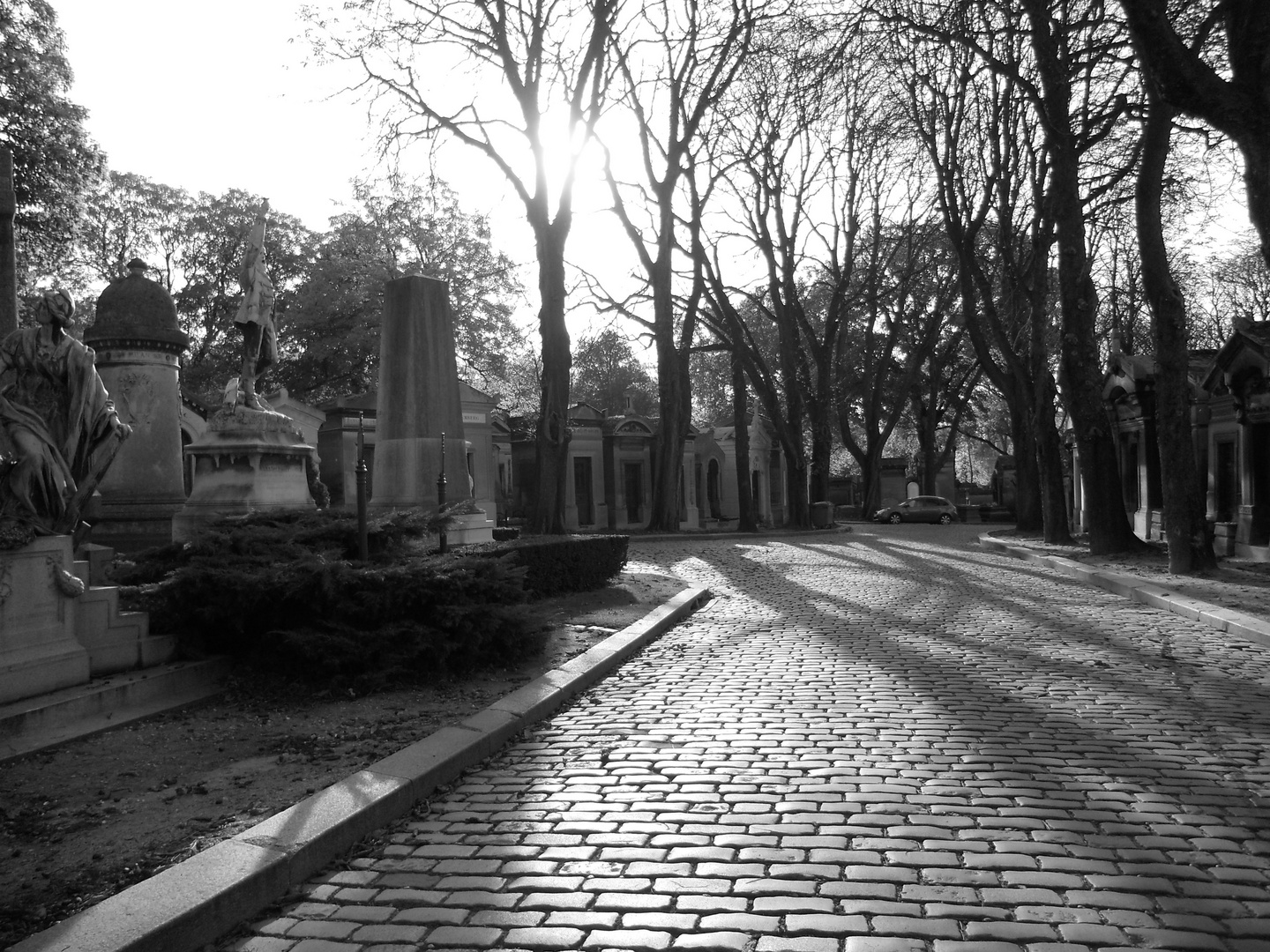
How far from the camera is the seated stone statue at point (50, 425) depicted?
6020mm

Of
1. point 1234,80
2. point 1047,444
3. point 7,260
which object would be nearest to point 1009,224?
point 1047,444

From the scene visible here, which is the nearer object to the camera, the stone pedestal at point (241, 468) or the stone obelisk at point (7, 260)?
the stone obelisk at point (7, 260)

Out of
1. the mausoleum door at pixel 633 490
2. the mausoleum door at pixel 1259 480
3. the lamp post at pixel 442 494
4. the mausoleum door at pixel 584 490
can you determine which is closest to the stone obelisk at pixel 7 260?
the lamp post at pixel 442 494

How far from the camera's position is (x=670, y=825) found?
4289mm

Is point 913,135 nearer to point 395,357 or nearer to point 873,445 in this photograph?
point 395,357

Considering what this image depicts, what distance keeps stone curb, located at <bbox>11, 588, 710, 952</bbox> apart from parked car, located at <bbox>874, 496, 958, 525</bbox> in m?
39.6

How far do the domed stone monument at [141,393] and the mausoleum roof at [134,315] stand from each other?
0.04 ft

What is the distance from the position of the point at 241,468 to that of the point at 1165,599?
37.0 feet

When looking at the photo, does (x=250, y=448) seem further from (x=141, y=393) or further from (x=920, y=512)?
(x=920, y=512)

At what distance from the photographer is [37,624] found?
5809 millimetres

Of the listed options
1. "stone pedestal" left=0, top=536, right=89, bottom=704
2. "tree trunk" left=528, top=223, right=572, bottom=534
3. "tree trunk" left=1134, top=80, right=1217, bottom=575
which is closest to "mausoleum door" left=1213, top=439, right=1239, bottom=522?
"tree trunk" left=1134, top=80, right=1217, bottom=575

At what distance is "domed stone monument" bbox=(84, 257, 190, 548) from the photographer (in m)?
13.0

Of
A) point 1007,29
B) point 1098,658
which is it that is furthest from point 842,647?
point 1007,29

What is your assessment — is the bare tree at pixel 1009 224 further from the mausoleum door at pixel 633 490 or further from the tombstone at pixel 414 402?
the mausoleum door at pixel 633 490
